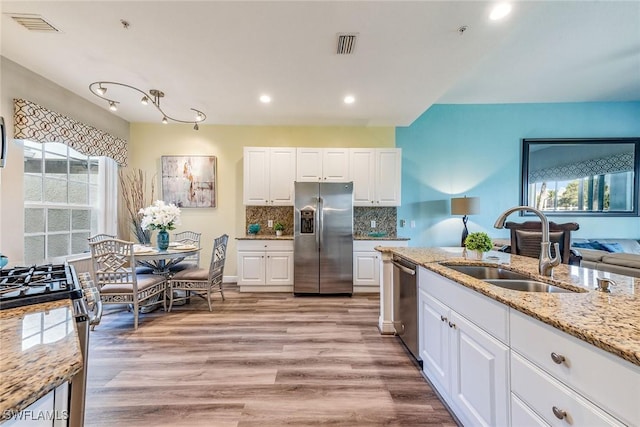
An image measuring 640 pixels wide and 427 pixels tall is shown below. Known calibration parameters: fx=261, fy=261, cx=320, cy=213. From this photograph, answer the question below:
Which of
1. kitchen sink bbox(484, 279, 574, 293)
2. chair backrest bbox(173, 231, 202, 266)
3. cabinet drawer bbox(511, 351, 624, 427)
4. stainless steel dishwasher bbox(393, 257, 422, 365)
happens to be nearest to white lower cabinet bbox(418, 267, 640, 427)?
cabinet drawer bbox(511, 351, 624, 427)

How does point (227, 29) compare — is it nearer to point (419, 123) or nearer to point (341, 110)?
point (341, 110)

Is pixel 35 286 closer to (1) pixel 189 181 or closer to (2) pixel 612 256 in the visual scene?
(1) pixel 189 181

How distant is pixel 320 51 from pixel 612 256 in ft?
12.8

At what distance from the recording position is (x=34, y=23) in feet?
7.05

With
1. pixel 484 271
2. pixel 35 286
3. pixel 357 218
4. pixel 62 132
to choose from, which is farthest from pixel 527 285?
pixel 62 132

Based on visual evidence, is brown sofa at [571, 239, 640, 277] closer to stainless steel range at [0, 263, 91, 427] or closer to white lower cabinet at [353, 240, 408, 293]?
white lower cabinet at [353, 240, 408, 293]

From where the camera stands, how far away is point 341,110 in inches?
153

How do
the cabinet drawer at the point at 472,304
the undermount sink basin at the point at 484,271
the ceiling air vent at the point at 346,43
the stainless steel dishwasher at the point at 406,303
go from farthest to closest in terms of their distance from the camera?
the ceiling air vent at the point at 346,43, the stainless steel dishwasher at the point at 406,303, the undermount sink basin at the point at 484,271, the cabinet drawer at the point at 472,304

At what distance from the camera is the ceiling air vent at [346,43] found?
224 centimetres

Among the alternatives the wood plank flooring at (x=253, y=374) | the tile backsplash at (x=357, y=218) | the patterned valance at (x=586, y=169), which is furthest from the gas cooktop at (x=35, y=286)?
the patterned valance at (x=586, y=169)

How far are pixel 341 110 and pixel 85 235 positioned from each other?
409 centimetres

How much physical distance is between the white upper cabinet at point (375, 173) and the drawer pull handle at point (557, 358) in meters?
3.41

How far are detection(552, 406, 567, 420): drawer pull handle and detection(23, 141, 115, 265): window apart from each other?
3904 mm

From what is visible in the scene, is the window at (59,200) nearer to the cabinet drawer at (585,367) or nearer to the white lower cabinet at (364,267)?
the white lower cabinet at (364,267)
